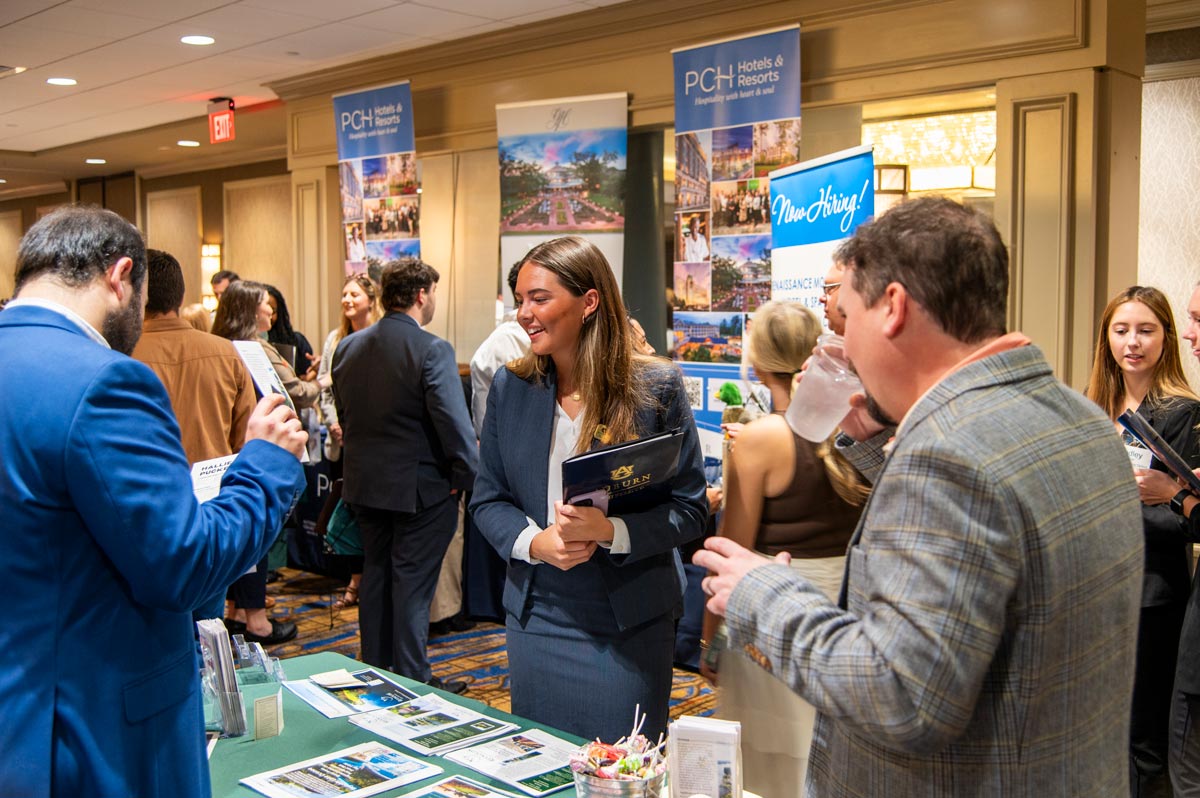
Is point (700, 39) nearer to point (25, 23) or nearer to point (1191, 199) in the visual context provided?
point (1191, 199)

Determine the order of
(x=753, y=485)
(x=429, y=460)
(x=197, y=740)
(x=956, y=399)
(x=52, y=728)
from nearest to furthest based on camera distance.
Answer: (x=956, y=399) < (x=52, y=728) < (x=197, y=740) < (x=753, y=485) < (x=429, y=460)

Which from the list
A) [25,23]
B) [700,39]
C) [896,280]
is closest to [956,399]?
[896,280]

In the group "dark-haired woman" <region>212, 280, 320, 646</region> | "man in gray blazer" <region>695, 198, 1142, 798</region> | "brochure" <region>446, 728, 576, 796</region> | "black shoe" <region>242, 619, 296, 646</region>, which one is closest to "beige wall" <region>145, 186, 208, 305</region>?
"dark-haired woman" <region>212, 280, 320, 646</region>

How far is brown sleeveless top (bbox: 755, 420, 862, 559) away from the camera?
2475mm

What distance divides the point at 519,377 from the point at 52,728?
1264 millimetres

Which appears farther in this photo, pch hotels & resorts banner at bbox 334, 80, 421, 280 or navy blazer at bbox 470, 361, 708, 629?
pch hotels & resorts banner at bbox 334, 80, 421, 280

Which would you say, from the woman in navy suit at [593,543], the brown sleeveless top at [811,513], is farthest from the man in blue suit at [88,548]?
the brown sleeveless top at [811,513]

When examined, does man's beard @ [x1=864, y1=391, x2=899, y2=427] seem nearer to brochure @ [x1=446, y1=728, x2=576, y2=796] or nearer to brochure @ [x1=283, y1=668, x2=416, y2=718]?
brochure @ [x1=446, y1=728, x2=576, y2=796]

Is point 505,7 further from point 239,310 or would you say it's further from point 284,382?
point 284,382

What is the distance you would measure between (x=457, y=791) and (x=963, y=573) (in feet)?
3.58

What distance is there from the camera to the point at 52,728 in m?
1.39

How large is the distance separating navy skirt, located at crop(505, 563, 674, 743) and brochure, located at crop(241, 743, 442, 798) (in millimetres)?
421

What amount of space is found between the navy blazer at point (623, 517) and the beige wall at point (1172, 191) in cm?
484

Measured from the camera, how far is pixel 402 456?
4141mm
